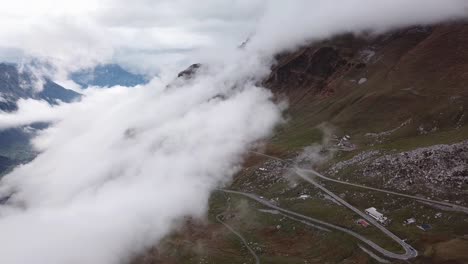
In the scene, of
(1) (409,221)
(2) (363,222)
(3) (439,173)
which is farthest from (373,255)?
(3) (439,173)

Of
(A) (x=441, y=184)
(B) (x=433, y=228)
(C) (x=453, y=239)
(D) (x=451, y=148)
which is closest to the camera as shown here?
(C) (x=453, y=239)

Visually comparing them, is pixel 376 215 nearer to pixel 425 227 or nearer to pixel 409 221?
pixel 409 221

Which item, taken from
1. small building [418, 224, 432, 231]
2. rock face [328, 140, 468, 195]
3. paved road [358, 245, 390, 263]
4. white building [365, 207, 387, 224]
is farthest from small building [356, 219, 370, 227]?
rock face [328, 140, 468, 195]

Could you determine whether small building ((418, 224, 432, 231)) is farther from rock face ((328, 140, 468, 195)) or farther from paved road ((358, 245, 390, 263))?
rock face ((328, 140, 468, 195))

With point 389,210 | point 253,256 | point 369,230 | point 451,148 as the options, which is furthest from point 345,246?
point 451,148

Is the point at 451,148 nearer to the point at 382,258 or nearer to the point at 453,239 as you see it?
the point at 453,239

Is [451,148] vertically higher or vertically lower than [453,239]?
higher

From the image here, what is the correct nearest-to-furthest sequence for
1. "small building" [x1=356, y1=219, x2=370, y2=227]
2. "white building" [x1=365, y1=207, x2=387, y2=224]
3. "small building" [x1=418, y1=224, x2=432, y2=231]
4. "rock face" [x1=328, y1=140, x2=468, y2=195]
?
"small building" [x1=418, y1=224, x2=432, y2=231] → "small building" [x1=356, y1=219, x2=370, y2=227] → "white building" [x1=365, y1=207, x2=387, y2=224] → "rock face" [x1=328, y1=140, x2=468, y2=195]

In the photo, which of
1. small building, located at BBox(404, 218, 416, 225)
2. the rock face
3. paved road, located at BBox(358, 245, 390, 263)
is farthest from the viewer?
the rock face

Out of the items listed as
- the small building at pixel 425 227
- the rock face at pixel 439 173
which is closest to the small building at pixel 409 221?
the small building at pixel 425 227
